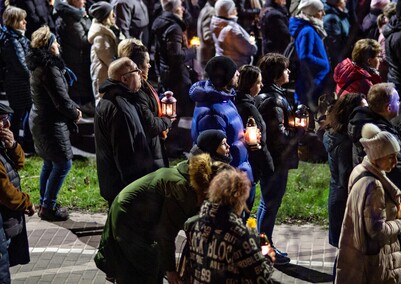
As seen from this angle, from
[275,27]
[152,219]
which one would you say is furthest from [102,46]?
[152,219]

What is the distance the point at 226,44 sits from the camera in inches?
570

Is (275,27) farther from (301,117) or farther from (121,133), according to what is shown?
(121,133)

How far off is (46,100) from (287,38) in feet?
17.8

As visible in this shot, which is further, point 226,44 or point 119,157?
point 226,44

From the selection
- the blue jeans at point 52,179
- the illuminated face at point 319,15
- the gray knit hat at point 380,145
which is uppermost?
the illuminated face at point 319,15

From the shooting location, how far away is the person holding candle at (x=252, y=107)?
9.70 metres

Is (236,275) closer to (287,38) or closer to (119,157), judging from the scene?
(119,157)

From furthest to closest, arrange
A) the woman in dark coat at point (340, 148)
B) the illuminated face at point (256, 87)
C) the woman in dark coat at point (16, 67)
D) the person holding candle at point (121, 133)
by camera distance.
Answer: the woman in dark coat at point (16, 67), the illuminated face at point (256, 87), the person holding candle at point (121, 133), the woman in dark coat at point (340, 148)

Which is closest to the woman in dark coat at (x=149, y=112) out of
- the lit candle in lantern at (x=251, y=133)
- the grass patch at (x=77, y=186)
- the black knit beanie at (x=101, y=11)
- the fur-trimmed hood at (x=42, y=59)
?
the lit candle in lantern at (x=251, y=133)

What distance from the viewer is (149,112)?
958 centimetres

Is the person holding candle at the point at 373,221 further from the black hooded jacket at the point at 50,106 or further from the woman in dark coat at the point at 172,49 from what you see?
the woman in dark coat at the point at 172,49

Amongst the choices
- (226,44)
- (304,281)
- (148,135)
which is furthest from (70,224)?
(226,44)

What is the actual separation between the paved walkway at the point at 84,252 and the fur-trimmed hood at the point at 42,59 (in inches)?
66.6

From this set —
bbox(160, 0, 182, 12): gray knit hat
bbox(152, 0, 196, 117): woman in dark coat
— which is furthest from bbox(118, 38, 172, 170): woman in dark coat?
bbox(160, 0, 182, 12): gray knit hat
